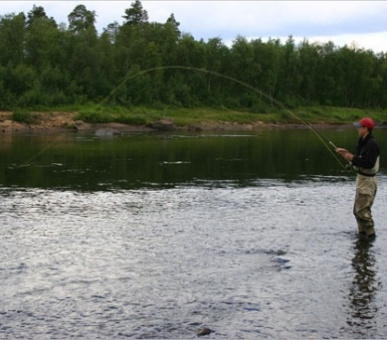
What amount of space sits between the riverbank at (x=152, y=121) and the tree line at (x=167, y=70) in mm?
3818

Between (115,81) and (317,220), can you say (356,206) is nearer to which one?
(317,220)

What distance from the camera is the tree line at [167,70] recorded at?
79312mm

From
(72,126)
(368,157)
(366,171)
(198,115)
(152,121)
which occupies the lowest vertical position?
(72,126)

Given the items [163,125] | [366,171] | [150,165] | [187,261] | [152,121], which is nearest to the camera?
[187,261]

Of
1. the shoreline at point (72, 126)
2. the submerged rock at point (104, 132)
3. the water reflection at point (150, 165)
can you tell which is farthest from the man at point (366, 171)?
the shoreline at point (72, 126)

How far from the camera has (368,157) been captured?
39.6 feet

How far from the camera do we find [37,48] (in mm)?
85000

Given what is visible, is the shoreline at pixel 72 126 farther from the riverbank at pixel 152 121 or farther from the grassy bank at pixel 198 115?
the grassy bank at pixel 198 115

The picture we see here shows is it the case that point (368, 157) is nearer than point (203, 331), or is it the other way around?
point (203, 331)

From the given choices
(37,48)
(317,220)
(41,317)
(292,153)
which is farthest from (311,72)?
(41,317)

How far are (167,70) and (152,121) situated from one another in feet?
77.8

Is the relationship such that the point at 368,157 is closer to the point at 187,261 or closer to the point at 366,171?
the point at 366,171

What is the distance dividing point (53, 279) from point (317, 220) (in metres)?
7.21

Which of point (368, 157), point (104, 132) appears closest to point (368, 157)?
point (368, 157)
